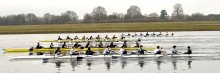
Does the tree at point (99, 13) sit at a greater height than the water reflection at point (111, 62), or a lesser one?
greater

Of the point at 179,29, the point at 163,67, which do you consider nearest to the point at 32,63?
the point at 163,67

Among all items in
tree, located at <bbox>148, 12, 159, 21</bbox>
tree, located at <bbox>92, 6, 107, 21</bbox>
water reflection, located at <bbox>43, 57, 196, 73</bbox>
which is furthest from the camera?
tree, located at <bbox>92, 6, 107, 21</bbox>

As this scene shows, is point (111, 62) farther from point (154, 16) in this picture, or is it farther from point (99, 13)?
point (99, 13)

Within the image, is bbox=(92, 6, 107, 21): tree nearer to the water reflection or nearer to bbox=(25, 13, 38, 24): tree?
bbox=(25, 13, 38, 24): tree

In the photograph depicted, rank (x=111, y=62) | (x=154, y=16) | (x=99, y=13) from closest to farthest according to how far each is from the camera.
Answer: (x=111, y=62) < (x=154, y=16) < (x=99, y=13)

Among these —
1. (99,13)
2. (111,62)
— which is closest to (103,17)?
(99,13)

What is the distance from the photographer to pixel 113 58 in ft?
116

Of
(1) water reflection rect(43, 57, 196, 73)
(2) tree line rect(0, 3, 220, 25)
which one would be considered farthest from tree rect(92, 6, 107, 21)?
(1) water reflection rect(43, 57, 196, 73)

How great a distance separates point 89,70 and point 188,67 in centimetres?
651

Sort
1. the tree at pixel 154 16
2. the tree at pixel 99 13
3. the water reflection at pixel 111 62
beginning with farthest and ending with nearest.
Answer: the tree at pixel 99 13 < the tree at pixel 154 16 < the water reflection at pixel 111 62

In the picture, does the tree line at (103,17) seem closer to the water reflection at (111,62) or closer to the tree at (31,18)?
the tree at (31,18)

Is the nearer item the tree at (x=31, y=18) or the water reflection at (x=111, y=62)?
the water reflection at (x=111, y=62)

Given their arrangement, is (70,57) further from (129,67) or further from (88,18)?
(88,18)

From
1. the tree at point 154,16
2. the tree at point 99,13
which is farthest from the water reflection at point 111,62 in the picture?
the tree at point 99,13
